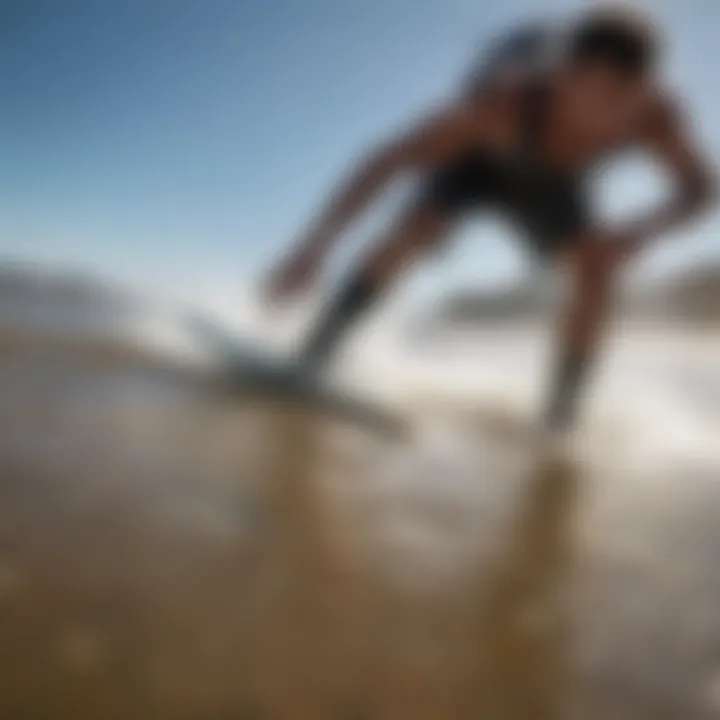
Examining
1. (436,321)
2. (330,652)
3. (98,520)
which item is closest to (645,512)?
(330,652)

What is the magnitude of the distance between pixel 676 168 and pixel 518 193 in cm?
33

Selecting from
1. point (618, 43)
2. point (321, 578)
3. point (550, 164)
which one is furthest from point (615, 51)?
point (321, 578)

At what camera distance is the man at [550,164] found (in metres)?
1.54

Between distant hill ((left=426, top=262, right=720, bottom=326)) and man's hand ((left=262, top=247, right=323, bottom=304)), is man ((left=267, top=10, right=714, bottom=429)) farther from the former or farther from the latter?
distant hill ((left=426, top=262, right=720, bottom=326))

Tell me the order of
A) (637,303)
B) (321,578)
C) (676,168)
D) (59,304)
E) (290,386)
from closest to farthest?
(321,578) < (290,386) < (676,168) < (59,304) < (637,303)

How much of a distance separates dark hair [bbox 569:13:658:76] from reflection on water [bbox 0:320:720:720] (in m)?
0.91

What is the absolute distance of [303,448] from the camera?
1109 millimetres

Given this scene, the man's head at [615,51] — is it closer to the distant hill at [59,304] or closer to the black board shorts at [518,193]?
the black board shorts at [518,193]

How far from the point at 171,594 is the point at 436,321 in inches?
204

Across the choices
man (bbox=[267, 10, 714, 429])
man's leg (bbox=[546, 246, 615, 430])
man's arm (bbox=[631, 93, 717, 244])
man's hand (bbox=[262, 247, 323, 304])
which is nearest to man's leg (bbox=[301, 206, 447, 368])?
man (bbox=[267, 10, 714, 429])

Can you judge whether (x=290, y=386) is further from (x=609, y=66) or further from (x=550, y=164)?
(x=609, y=66)

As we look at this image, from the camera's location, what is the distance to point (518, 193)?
1.67 metres

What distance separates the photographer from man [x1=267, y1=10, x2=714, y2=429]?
1.54 metres

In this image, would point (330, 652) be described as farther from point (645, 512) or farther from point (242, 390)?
point (242, 390)
